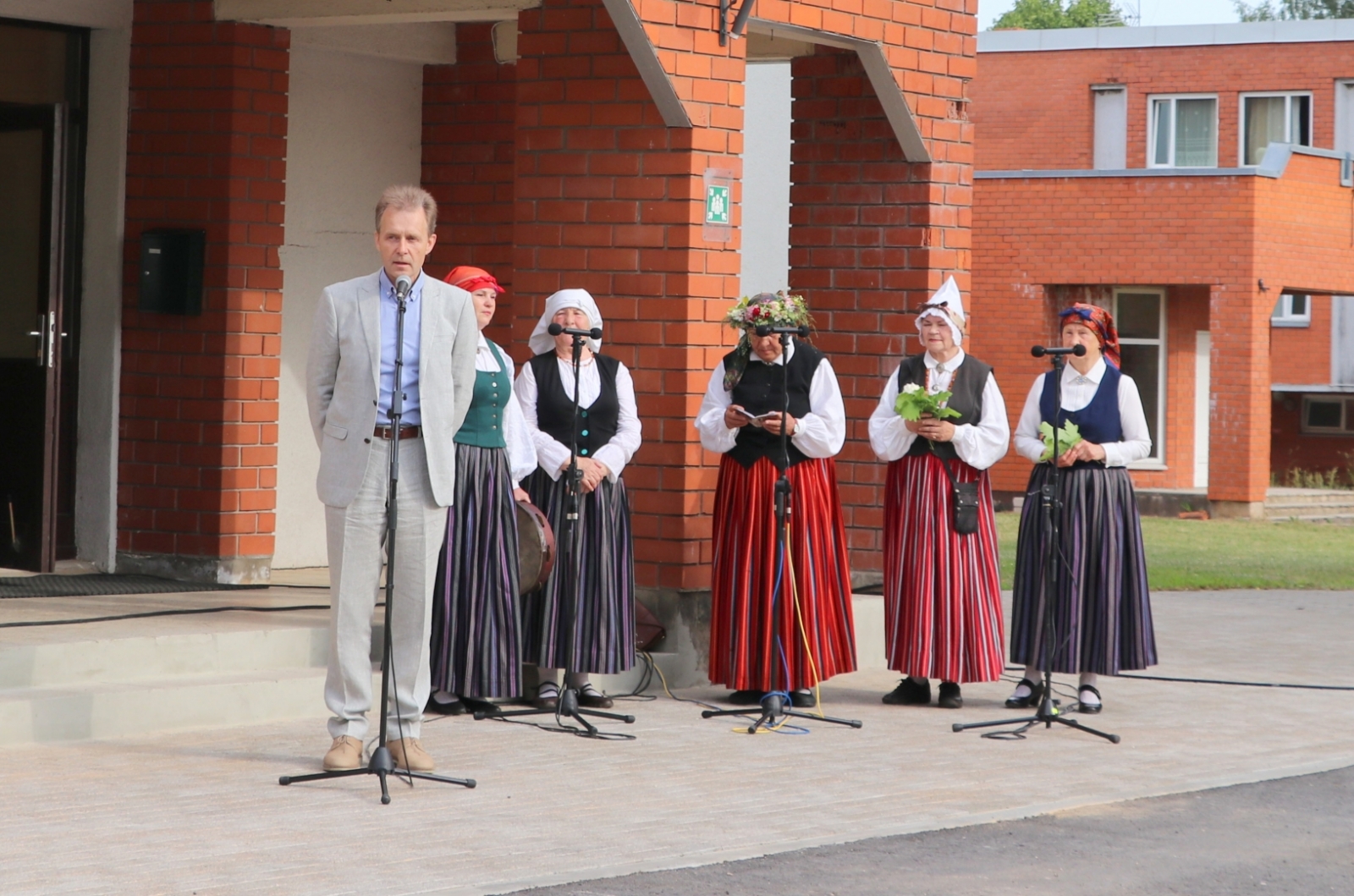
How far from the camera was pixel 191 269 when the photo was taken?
1059 centimetres

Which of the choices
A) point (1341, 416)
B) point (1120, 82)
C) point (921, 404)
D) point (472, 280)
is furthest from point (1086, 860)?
point (1120, 82)

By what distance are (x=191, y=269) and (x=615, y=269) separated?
7.97 feet

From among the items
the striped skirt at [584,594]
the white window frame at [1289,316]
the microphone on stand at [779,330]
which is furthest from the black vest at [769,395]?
the white window frame at [1289,316]

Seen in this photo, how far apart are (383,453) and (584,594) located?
2.01m

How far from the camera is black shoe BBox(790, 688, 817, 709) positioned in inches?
369

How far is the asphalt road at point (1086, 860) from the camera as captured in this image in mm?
5793

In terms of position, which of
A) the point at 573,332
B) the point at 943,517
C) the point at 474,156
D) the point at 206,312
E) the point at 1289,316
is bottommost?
the point at 943,517

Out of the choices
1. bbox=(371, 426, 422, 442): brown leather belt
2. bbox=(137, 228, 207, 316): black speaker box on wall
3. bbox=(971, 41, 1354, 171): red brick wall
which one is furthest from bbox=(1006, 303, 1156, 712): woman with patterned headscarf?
bbox=(971, 41, 1354, 171): red brick wall

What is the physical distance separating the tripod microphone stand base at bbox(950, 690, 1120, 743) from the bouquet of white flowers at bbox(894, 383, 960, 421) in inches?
53.6

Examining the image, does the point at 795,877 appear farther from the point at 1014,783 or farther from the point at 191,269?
the point at 191,269

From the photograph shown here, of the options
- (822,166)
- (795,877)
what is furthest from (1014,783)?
(822,166)

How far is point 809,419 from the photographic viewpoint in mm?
9016

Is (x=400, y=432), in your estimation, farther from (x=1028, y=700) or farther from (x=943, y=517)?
(x=1028, y=700)

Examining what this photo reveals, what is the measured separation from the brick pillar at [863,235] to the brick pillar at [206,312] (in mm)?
2949
